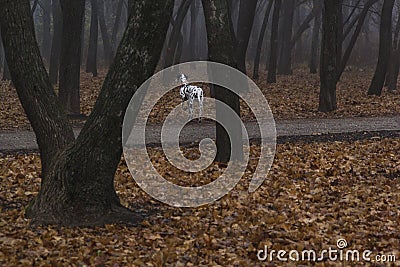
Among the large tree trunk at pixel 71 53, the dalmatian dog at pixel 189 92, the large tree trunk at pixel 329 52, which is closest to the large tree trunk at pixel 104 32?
the large tree trunk at pixel 71 53

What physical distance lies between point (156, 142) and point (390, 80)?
12.5m

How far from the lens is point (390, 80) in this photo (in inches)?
957

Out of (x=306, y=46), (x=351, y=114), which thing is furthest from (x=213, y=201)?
(x=306, y=46)

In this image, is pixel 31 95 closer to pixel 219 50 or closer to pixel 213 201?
pixel 213 201

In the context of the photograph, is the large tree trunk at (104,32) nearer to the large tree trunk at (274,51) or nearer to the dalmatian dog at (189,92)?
the large tree trunk at (274,51)

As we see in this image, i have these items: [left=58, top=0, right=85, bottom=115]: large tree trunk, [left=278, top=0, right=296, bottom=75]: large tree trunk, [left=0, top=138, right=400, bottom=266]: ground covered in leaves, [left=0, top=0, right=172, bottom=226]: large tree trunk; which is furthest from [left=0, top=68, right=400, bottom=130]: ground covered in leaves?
[left=0, top=0, right=172, bottom=226]: large tree trunk

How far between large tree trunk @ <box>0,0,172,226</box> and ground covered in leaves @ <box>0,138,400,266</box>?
34 cm

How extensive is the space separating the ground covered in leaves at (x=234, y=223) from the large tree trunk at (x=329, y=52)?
6514 mm

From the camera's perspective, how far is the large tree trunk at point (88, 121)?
7922 mm

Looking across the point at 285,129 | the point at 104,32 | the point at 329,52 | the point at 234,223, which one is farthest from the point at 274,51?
the point at 234,223

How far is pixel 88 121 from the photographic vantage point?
322 inches

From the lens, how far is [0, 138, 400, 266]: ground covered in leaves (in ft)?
22.5

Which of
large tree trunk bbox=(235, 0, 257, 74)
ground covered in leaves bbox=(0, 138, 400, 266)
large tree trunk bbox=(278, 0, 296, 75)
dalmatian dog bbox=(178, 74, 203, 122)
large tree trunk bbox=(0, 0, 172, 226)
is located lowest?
ground covered in leaves bbox=(0, 138, 400, 266)

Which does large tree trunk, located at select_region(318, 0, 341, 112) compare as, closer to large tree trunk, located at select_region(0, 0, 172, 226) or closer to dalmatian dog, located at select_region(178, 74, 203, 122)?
dalmatian dog, located at select_region(178, 74, 203, 122)
